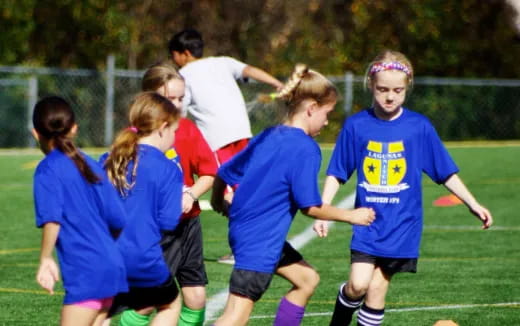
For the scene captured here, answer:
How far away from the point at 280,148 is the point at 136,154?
2.31ft

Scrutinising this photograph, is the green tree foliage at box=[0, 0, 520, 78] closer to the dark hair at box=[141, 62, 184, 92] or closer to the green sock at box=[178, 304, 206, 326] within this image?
the dark hair at box=[141, 62, 184, 92]

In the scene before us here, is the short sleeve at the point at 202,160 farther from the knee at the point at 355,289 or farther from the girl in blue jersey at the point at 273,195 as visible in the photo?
the knee at the point at 355,289

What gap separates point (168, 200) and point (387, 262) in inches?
64.7

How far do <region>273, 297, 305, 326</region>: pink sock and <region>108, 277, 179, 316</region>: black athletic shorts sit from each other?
26.4 inches

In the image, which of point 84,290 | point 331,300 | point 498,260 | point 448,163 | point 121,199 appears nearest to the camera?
point 84,290

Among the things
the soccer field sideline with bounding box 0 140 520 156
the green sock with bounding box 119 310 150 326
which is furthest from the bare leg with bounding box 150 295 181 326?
the soccer field sideline with bounding box 0 140 520 156

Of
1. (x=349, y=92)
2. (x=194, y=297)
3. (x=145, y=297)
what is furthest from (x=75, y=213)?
(x=349, y=92)

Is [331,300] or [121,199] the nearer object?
[121,199]

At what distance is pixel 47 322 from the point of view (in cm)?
705

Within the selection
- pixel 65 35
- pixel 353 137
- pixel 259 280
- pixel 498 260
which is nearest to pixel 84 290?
pixel 259 280

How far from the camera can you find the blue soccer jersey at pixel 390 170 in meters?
6.37

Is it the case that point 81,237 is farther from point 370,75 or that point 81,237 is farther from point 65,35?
point 65,35

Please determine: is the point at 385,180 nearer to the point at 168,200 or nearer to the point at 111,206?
the point at 168,200

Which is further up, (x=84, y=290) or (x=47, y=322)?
(x=84, y=290)
